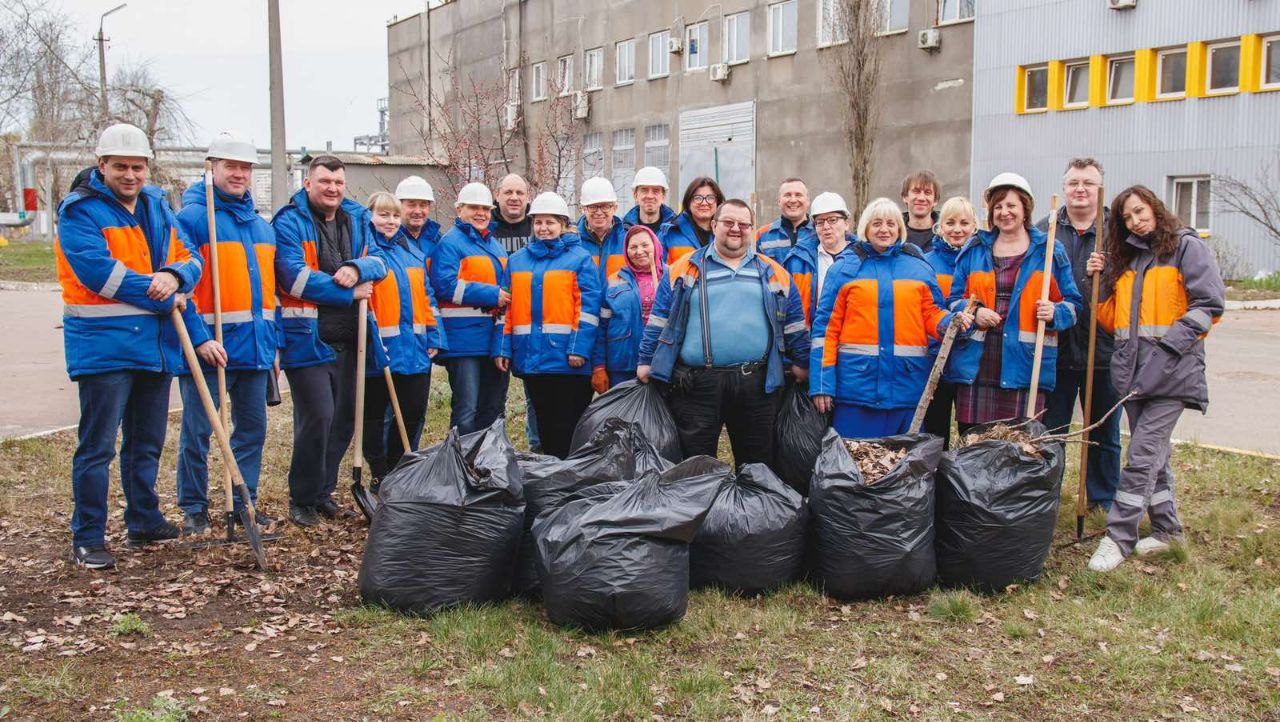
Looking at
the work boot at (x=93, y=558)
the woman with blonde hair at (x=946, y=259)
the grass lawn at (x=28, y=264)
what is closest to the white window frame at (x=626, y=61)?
the grass lawn at (x=28, y=264)

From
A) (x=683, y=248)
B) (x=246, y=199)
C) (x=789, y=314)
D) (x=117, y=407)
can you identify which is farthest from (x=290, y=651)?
(x=683, y=248)

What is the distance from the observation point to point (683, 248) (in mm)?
6246

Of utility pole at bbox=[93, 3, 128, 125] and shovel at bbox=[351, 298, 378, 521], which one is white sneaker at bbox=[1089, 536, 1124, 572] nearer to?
shovel at bbox=[351, 298, 378, 521]

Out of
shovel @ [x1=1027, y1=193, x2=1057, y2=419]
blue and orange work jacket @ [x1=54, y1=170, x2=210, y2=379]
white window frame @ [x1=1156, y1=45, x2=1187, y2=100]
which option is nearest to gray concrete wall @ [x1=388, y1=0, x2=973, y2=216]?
Result: white window frame @ [x1=1156, y1=45, x2=1187, y2=100]

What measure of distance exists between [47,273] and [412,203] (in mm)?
22080

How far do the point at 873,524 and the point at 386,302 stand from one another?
2756mm

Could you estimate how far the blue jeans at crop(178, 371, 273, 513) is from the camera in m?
5.31

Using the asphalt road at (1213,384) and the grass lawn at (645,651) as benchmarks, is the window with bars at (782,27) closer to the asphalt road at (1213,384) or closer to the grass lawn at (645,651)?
the asphalt road at (1213,384)

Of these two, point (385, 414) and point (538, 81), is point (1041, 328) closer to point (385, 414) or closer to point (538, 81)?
point (385, 414)

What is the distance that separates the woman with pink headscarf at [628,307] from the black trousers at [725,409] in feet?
2.39

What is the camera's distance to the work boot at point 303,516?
18.4 ft

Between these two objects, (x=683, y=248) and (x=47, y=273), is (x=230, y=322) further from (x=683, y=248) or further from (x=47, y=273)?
(x=47, y=273)

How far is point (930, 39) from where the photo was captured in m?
21.6

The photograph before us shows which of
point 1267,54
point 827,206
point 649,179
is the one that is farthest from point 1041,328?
point 1267,54
